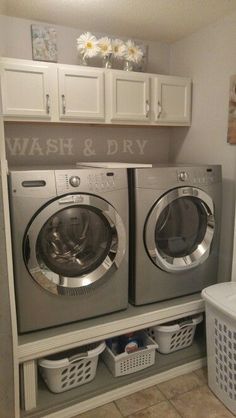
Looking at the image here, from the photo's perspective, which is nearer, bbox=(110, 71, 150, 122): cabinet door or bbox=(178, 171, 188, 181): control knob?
bbox=(178, 171, 188, 181): control knob

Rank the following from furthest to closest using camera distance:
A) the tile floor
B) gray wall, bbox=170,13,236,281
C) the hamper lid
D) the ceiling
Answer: gray wall, bbox=170,13,236,281 < the ceiling < the tile floor < the hamper lid

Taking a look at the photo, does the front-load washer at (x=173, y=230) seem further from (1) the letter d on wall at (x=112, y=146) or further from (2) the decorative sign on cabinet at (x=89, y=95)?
(1) the letter d on wall at (x=112, y=146)

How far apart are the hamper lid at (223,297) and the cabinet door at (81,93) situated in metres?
1.36

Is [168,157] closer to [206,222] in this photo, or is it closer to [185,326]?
[206,222]

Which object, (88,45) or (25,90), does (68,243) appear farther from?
(88,45)

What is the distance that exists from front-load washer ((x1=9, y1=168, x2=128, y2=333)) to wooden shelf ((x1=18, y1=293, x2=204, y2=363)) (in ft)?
0.16

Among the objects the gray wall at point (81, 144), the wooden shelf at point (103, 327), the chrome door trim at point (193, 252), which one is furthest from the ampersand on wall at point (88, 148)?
the wooden shelf at point (103, 327)

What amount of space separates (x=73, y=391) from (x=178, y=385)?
0.67m

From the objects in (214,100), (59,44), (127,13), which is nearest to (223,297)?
(214,100)

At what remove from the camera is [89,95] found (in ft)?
6.94

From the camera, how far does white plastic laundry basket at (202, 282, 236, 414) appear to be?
1.67m

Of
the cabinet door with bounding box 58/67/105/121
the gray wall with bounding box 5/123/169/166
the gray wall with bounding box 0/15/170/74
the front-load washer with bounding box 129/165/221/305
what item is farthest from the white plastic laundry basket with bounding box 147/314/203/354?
the gray wall with bounding box 0/15/170/74

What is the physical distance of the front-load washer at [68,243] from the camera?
5.04 feet

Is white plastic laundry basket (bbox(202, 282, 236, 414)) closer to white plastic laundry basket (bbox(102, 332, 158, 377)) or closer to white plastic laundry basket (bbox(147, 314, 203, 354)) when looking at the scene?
white plastic laundry basket (bbox(147, 314, 203, 354))
